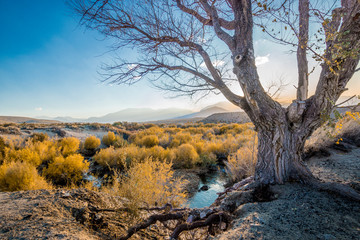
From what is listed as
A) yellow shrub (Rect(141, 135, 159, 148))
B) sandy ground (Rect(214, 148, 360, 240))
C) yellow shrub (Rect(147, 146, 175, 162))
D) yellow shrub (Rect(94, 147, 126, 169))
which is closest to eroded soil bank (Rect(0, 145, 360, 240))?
sandy ground (Rect(214, 148, 360, 240))

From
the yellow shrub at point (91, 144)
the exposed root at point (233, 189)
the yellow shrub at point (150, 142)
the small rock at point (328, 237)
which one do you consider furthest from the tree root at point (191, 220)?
the yellow shrub at point (91, 144)

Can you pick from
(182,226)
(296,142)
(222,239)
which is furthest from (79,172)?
(296,142)

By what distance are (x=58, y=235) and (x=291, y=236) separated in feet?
7.90

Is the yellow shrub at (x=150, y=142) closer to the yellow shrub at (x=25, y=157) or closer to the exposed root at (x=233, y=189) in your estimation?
the yellow shrub at (x=25, y=157)

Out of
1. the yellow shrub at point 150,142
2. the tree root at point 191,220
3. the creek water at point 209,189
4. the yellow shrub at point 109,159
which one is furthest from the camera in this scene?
the yellow shrub at point 150,142

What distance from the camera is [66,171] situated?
5.41 meters

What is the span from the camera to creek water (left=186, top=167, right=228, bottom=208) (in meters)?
4.31

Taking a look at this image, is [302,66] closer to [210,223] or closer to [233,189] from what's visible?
[233,189]

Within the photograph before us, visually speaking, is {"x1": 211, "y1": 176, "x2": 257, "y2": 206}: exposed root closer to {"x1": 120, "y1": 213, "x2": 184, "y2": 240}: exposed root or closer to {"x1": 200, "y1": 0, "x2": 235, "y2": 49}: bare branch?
{"x1": 120, "y1": 213, "x2": 184, "y2": 240}: exposed root

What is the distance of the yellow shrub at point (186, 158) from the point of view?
24.1ft

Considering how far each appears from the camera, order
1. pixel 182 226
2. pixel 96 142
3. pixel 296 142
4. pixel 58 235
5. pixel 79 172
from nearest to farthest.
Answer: pixel 58 235, pixel 182 226, pixel 296 142, pixel 79 172, pixel 96 142

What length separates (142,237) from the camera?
209cm

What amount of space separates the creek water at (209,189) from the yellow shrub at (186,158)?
101 cm

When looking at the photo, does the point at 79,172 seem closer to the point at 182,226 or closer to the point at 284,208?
the point at 182,226
